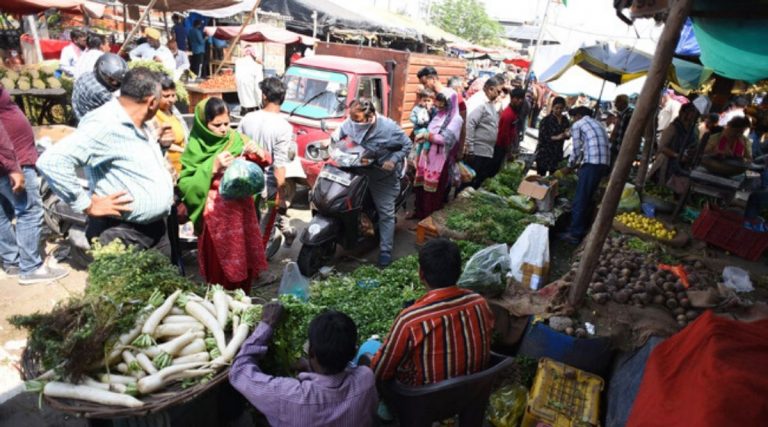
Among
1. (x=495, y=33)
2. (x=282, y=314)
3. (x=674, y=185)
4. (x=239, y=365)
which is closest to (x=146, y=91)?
(x=282, y=314)

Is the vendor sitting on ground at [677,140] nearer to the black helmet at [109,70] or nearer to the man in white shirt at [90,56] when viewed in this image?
the black helmet at [109,70]

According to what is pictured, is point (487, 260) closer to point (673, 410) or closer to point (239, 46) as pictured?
point (673, 410)

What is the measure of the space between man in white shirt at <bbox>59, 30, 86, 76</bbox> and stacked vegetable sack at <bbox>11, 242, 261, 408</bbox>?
9254 mm

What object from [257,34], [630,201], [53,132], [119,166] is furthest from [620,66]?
[257,34]

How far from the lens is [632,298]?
12.7 feet

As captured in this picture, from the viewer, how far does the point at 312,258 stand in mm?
4969

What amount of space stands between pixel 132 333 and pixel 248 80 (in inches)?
388

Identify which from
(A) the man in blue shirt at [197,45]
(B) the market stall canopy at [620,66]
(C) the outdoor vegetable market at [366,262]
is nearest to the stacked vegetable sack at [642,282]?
(C) the outdoor vegetable market at [366,262]

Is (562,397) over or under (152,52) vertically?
under

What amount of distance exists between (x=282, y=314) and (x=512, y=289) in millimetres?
2462

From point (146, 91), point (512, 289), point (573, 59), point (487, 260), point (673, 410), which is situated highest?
point (573, 59)

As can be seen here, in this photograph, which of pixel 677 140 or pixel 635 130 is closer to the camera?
pixel 635 130

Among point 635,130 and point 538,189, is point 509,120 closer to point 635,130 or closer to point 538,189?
point 538,189

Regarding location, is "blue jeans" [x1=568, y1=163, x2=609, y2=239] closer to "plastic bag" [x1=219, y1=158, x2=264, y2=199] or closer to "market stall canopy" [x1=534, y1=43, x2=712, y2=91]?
"market stall canopy" [x1=534, y1=43, x2=712, y2=91]
